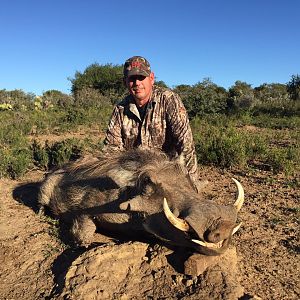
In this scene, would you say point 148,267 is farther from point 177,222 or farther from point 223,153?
point 223,153

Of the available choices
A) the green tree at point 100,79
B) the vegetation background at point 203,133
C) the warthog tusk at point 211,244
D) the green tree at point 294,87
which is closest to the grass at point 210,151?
the vegetation background at point 203,133

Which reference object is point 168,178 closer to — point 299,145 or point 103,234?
point 103,234

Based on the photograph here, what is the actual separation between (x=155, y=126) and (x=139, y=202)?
5.85ft

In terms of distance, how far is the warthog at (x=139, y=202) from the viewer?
2562mm

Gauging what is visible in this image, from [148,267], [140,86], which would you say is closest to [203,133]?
[140,86]

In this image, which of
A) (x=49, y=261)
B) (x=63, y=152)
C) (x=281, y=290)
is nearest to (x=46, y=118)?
(x=63, y=152)

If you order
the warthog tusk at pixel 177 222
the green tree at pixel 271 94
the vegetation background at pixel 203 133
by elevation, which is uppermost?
the green tree at pixel 271 94

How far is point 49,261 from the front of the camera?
3322 mm

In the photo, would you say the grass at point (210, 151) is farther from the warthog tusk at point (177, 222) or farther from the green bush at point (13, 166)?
the warthog tusk at point (177, 222)

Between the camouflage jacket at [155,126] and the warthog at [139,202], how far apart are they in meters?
0.74

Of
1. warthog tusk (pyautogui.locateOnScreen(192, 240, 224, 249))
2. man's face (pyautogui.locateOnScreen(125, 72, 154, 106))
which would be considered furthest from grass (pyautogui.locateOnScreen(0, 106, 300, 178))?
warthog tusk (pyautogui.locateOnScreen(192, 240, 224, 249))

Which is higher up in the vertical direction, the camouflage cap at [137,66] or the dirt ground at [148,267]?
the camouflage cap at [137,66]

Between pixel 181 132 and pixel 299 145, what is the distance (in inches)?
132

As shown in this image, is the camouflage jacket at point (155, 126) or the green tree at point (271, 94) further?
the green tree at point (271, 94)
